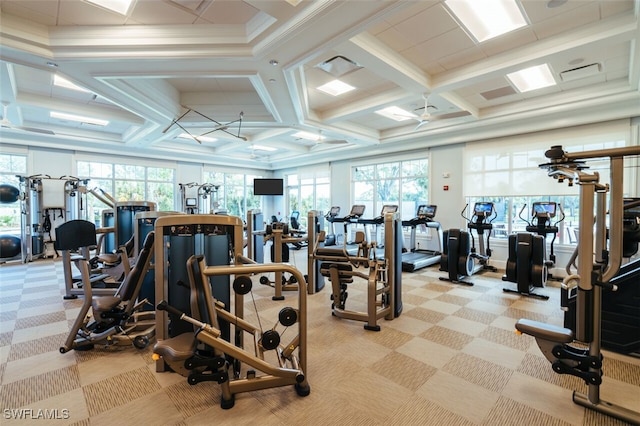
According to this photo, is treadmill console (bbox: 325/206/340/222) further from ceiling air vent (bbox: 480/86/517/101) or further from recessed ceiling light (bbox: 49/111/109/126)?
recessed ceiling light (bbox: 49/111/109/126)

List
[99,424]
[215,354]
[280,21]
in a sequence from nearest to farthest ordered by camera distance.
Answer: [99,424] < [215,354] < [280,21]

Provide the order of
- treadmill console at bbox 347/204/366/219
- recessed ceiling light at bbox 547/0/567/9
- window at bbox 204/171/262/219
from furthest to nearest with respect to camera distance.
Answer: window at bbox 204/171/262/219 < treadmill console at bbox 347/204/366/219 < recessed ceiling light at bbox 547/0/567/9

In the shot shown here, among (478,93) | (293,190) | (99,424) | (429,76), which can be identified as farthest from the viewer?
(293,190)

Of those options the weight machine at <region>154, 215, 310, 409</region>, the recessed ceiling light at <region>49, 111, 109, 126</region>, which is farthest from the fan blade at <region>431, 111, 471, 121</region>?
the recessed ceiling light at <region>49, 111, 109, 126</region>

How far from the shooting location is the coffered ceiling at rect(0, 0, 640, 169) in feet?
10.6

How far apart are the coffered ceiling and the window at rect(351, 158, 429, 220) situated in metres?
1.63

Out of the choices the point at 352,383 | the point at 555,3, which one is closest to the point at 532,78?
the point at 555,3

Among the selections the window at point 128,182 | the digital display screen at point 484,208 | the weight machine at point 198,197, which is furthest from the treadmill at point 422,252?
the window at point 128,182

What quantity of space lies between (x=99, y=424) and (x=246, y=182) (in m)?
11.5

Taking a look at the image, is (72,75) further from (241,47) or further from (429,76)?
(429,76)

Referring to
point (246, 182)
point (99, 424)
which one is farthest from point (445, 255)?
point (246, 182)

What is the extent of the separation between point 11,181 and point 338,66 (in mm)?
9160

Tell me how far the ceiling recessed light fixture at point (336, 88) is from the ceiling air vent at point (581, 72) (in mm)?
3424

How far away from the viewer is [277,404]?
2100mm
